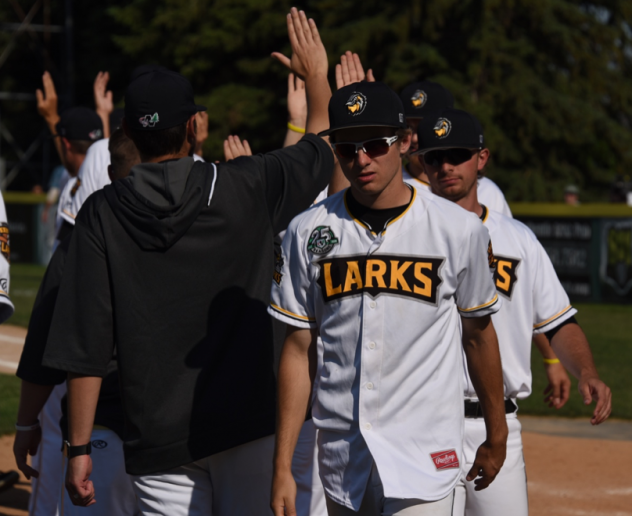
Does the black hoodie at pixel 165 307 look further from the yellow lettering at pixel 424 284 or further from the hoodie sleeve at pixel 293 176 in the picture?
the yellow lettering at pixel 424 284

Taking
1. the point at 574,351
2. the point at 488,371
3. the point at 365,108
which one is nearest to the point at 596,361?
the point at 574,351

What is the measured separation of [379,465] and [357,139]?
3.57ft

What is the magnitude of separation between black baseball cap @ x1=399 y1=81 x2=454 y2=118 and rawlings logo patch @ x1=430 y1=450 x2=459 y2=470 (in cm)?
294

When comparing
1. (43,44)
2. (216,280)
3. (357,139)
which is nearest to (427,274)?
(357,139)

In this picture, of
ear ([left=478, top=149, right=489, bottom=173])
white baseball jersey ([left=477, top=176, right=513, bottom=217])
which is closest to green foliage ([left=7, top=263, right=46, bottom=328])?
white baseball jersey ([left=477, top=176, right=513, bottom=217])

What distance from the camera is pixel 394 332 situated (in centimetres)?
313

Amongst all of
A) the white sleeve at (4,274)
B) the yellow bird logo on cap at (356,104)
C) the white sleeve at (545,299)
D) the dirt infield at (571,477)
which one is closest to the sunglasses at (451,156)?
the white sleeve at (545,299)

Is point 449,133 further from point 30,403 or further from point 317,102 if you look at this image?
point 30,403

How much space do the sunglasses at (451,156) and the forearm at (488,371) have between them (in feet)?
4.19

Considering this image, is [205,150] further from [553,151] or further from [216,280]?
[216,280]

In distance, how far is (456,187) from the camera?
171 inches

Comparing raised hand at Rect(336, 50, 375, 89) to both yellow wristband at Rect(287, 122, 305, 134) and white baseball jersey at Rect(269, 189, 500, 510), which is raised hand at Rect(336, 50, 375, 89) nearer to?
yellow wristband at Rect(287, 122, 305, 134)

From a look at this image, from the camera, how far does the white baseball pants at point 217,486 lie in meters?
3.28

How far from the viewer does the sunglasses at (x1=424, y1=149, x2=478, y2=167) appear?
4359 millimetres
